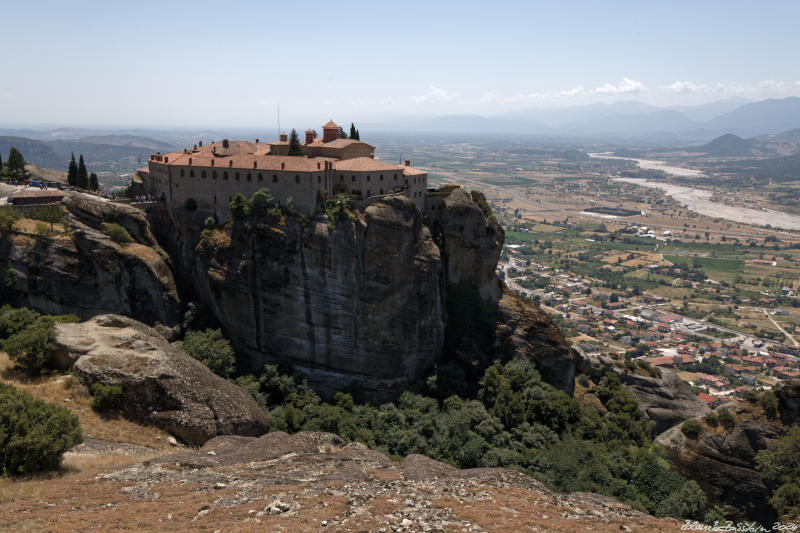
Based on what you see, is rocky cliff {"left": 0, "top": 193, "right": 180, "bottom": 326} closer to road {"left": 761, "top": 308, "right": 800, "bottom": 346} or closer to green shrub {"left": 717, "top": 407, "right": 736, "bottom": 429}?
green shrub {"left": 717, "top": 407, "right": 736, "bottom": 429}

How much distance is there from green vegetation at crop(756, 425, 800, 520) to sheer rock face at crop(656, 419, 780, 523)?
107cm

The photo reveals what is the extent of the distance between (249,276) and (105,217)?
49.8 feet

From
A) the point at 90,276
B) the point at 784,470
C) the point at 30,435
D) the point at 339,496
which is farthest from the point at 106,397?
the point at 784,470

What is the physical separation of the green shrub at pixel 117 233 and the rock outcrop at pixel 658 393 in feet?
161

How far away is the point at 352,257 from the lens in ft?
150

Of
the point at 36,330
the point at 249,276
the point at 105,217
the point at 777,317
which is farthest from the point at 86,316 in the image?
the point at 777,317

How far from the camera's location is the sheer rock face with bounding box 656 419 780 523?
3481cm

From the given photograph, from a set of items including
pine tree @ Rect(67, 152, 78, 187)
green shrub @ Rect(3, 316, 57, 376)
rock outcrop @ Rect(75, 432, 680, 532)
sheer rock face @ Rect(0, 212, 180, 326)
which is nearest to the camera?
rock outcrop @ Rect(75, 432, 680, 532)

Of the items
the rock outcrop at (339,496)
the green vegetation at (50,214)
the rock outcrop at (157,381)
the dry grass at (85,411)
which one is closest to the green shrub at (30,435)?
the rock outcrop at (339,496)

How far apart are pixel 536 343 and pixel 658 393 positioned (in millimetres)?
15408

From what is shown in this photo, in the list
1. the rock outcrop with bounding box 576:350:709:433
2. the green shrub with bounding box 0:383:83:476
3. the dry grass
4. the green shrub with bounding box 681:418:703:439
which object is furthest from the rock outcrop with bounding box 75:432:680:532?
the rock outcrop with bounding box 576:350:709:433

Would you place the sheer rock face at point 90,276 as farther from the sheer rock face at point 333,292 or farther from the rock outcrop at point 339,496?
the rock outcrop at point 339,496

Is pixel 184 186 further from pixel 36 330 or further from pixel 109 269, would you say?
pixel 36 330

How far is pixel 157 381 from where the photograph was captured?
85.9 ft
